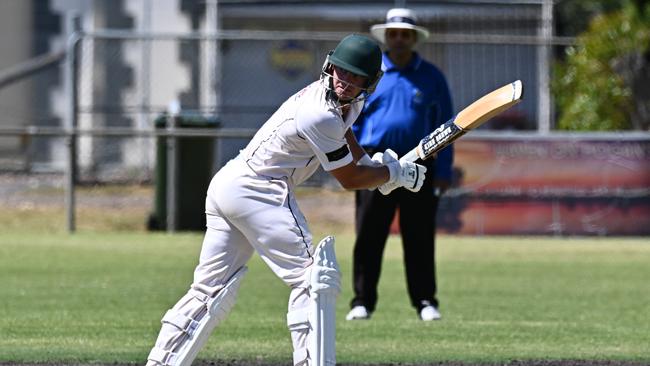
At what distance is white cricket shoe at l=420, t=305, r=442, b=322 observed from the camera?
10555 mm

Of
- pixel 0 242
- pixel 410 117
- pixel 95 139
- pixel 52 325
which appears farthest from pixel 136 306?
pixel 95 139

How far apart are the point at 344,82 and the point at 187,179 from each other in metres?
11.8

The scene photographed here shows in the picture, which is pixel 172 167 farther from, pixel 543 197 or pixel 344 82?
pixel 344 82

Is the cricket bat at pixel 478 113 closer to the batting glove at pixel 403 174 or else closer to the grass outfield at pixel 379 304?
the batting glove at pixel 403 174

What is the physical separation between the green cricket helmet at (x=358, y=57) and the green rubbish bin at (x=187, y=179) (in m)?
11.6

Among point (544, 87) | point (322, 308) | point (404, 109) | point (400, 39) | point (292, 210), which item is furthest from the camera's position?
point (544, 87)

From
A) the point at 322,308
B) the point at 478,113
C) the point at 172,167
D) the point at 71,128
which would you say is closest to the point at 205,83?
the point at 172,167

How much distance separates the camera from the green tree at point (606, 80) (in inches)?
810

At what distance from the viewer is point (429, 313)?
34.7 ft

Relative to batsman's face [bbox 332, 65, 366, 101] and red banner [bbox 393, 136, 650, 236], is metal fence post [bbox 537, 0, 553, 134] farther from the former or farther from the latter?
batsman's face [bbox 332, 65, 366, 101]

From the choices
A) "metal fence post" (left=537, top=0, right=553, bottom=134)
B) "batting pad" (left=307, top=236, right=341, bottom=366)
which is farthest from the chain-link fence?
"batting pad" (left=307, top=236, right=341, bottom=366)

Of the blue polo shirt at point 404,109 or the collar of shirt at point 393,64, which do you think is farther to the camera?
the collar of shirt at point 393,64

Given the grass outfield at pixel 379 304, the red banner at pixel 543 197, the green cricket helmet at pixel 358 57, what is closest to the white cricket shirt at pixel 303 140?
the green cricket helmet at pixel 358 57

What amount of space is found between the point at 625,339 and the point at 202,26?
14.6 metres
